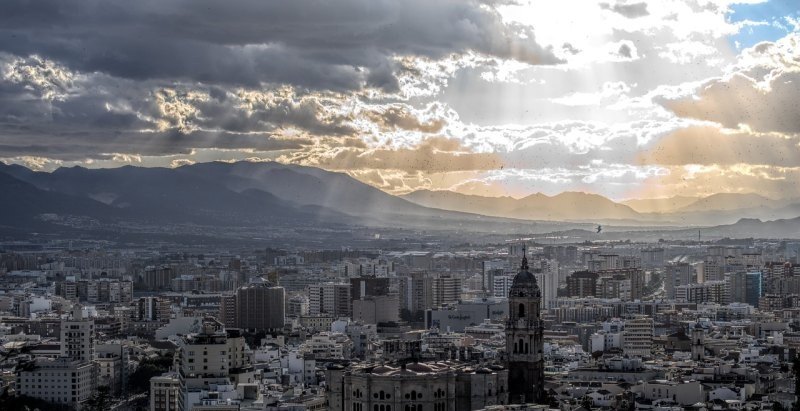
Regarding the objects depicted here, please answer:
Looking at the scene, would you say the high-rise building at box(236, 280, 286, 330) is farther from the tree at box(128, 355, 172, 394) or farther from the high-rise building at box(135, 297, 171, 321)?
the tree at box(128, 355, 172, 394)

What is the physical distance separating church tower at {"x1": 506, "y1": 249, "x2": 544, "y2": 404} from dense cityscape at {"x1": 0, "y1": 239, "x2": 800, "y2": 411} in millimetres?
50

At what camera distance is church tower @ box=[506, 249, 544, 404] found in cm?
6006

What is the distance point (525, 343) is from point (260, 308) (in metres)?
63.9

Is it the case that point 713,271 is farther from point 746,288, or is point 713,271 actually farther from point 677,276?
point 746,288

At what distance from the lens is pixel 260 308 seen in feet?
404

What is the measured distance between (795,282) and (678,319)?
127 feet

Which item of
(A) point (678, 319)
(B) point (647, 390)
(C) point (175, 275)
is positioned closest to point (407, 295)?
(A) point (678, 319)

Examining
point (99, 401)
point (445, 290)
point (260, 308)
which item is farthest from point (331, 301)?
point (99, 401)

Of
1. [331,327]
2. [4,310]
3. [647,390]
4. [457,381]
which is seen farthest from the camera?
[4,310]

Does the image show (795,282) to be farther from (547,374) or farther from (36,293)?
(547,374)

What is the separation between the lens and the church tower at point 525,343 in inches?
2365

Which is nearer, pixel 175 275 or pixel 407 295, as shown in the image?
pixel 407 295

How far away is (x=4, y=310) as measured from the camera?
136000mm

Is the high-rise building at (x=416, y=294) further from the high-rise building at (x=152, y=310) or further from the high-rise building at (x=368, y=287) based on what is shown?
the high-rise building at (x=152, y=310)
